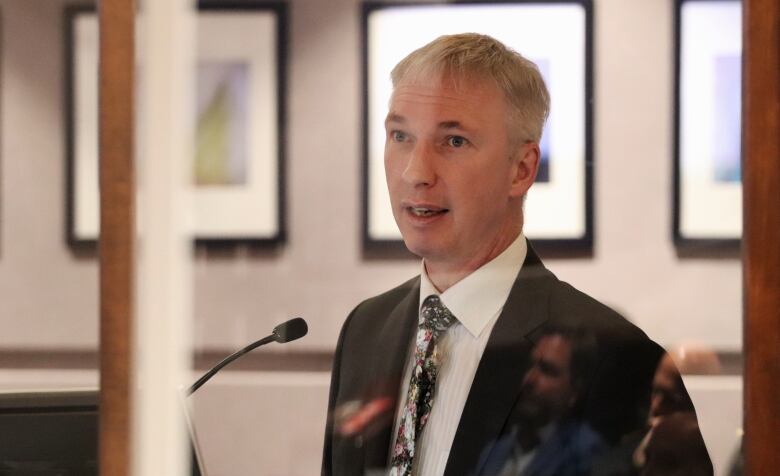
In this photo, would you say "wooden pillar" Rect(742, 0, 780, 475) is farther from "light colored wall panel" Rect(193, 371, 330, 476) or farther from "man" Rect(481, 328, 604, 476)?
"light colored wall panel" Rect(193, 371, 330, 476)

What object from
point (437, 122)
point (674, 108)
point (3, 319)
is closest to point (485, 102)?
point (437, 122)

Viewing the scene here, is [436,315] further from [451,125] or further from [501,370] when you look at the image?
[451,125]

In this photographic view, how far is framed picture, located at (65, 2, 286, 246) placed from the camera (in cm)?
97

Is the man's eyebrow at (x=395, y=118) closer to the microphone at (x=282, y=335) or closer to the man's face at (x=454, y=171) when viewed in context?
the man's face at (x=454, y=171)

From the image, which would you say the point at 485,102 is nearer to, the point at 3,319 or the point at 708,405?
the point at 708,405

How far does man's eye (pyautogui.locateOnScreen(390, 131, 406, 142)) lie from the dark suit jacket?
0.51ft

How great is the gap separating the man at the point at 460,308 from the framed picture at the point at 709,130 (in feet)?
0.44

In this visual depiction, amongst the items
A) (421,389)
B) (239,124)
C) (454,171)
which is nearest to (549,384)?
(421,389)

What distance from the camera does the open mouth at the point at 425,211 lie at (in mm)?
924

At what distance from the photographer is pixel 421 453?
3.10 ft

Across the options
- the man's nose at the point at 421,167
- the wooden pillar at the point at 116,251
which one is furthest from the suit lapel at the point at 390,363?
the wooden pillar at the point at 116,251

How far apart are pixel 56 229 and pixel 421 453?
506 mm

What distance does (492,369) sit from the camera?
928mm

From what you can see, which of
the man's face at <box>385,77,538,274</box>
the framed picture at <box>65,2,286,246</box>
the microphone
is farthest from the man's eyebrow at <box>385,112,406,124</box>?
the microphone
